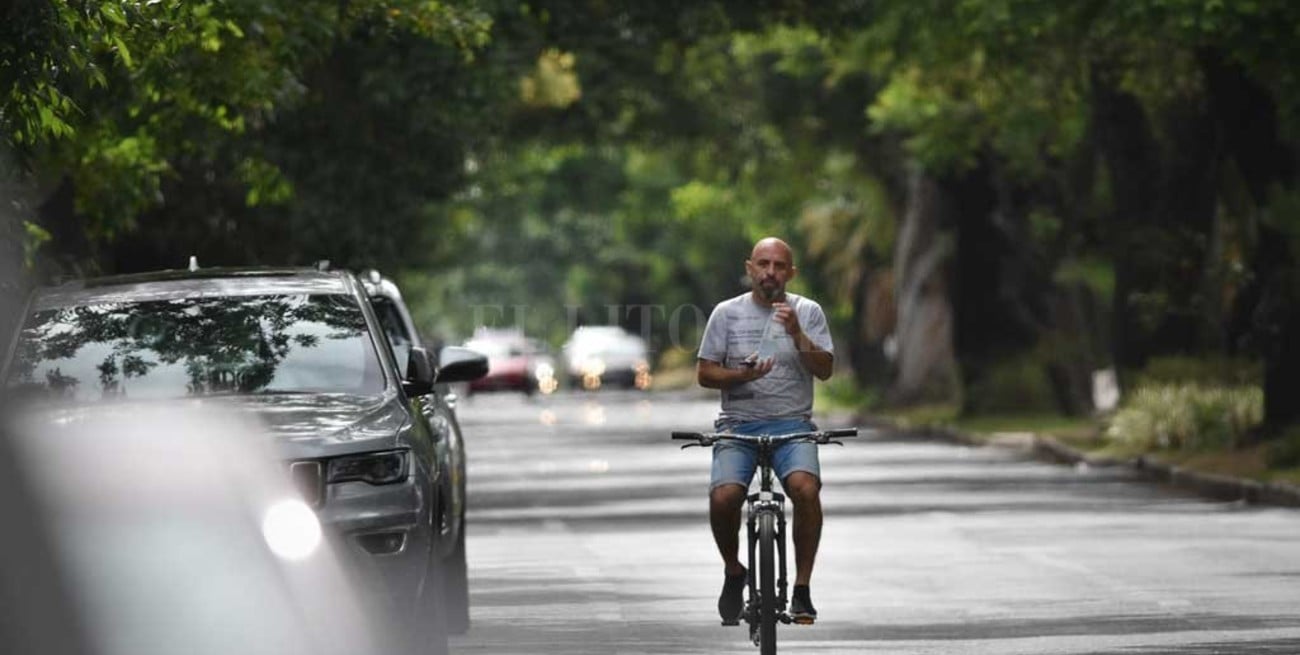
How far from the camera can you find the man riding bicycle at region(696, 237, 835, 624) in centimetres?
1399

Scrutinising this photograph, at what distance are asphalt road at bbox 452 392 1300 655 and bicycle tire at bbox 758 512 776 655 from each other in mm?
1948

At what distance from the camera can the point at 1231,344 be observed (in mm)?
36938

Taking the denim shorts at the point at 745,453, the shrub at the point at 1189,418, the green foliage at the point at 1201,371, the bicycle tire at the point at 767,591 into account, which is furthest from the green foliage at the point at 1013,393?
the bicycle tire at the point at 767,591

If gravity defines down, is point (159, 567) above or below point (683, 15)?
below

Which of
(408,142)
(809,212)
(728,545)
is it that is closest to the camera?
(728,545)

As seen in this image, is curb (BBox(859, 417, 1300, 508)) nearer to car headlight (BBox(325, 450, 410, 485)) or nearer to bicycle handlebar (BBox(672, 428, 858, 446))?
Answer: bicycle handlebar (BBox(672, 428, 858, 446))

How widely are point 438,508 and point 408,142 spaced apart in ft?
65.5

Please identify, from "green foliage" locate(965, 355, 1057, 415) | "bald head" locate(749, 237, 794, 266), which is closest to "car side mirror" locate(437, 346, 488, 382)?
"bald head" locate(749, 237, 794, 266)

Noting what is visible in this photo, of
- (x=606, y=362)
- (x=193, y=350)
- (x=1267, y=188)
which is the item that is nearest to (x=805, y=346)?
(x=193, y=350)

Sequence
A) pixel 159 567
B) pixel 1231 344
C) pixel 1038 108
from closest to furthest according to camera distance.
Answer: pixel 159 567, pixel 1231 344, pixel 1038 108

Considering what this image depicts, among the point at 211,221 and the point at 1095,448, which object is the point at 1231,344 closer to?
the point at 1095,448

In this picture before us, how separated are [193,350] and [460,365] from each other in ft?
6.49

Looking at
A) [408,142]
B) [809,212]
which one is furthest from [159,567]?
[809,212]

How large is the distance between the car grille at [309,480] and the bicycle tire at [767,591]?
192cm
